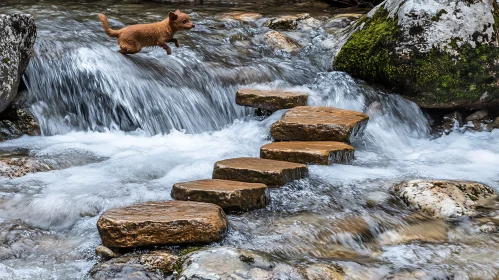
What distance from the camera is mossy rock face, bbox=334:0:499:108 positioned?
6.46 m

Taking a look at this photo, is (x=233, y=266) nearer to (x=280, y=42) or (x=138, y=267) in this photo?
(x=138, y=267)

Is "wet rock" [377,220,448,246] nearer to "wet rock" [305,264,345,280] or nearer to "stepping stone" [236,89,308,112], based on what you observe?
"wet rock" [305,264,345,280]

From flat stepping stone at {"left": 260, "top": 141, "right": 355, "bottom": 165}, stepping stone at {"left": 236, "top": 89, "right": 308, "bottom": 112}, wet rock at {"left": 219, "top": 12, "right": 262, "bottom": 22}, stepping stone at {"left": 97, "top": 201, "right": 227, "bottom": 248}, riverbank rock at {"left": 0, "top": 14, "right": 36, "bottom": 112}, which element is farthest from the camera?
wet rock at {"left": 219, "top": 12, "right": 262, "bottom": 22}

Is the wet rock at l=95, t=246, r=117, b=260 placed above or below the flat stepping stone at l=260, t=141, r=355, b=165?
below

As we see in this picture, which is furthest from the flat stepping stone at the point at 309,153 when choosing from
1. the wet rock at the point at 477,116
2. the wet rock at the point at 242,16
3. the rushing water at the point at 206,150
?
the wet rock at the point at 242,16

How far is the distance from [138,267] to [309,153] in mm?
2040

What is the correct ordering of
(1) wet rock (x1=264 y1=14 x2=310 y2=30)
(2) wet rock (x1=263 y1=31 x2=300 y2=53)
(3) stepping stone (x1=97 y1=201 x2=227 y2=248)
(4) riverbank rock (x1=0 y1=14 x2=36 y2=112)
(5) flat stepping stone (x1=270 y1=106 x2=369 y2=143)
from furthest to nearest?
(1) wet rock (x1=264 y1=14 x2=310 y2=30) < (2) wet rock (x1=263 y1=31 x2=300 y2=53) < (4) riverbank rock (x1=0 y1=14 x2=36 y2=112) < (5) flat stepping stone (x1=270 y1=106 x2=369 y2=143) < (3) stepping stone (x1=97 y1=201 x2=227 y2=248)

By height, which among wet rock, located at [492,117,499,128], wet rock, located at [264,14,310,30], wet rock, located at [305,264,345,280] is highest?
wet rock, located at [264,14,310,30]

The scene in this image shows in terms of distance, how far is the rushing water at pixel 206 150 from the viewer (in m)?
3.40

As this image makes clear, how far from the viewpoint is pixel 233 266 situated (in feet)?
9.70

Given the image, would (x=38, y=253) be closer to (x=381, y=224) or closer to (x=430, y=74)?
(x=381, y=224)

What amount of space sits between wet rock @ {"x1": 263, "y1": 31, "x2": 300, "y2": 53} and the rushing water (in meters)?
0.12

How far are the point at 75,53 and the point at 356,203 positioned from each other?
3845 millimetres

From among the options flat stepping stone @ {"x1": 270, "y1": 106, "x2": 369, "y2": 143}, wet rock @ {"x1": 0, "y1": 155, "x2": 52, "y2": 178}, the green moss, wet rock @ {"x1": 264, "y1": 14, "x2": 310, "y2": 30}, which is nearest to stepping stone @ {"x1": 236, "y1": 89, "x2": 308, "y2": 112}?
flat stepping stone @ {"x1": 270, "y1": 106, "x2": 369, "y2": 143}
